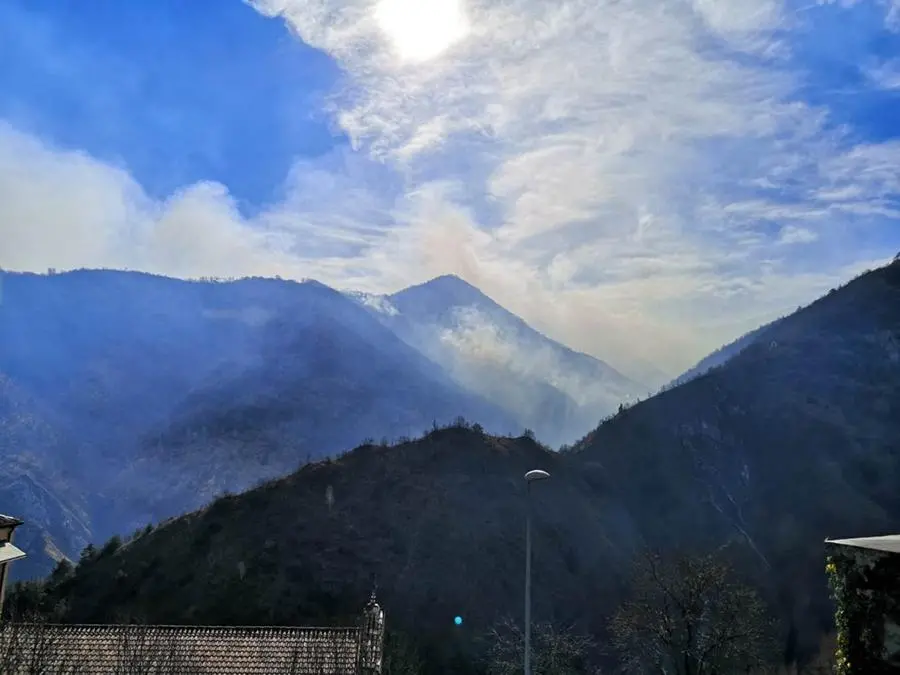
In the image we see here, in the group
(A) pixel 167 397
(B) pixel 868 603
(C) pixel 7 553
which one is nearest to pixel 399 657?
(C) pixel 7 553

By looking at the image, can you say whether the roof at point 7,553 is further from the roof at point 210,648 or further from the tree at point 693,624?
the tree at point 693,624

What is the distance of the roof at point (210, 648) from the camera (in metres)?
23.2

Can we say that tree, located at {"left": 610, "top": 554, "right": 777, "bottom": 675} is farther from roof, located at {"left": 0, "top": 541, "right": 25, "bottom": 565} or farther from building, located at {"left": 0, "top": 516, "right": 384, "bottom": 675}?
roof, located at {"left": 0, "top": 541, "right": 25, "bottom": 565}

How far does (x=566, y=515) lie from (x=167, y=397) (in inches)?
4938

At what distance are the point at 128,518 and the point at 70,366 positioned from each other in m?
63.7

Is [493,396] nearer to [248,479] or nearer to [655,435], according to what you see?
[248,479]

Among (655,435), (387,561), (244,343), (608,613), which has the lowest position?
(608,613)

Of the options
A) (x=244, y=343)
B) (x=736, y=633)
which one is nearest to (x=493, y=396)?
(x=244, y=343)

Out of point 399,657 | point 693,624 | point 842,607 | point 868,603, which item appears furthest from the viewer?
point 399,657

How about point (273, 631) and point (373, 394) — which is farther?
Answer: point (373, 394)

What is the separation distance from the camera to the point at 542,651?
3456 cm

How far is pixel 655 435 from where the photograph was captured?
6431 centimetres

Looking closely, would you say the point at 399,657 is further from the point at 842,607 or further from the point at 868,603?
the point at 868,603

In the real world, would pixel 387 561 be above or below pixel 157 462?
below
